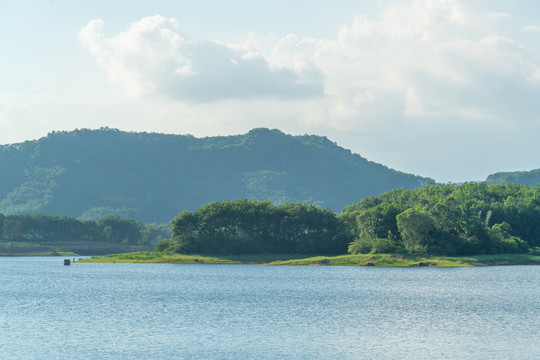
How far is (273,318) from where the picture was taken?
75.9 m

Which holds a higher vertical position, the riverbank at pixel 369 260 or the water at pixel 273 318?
the riverbank at pixel 369 260

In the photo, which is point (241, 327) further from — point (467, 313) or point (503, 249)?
point (503, 249)

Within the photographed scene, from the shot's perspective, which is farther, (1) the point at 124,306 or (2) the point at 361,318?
(1) the point at 124,306

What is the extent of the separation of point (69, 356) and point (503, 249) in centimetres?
15404

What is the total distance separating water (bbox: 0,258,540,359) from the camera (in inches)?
2237

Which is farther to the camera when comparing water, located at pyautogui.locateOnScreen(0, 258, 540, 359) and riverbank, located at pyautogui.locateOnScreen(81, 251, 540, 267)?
riverbank, located at pyautogui.locateOnScreen(81, 251, 540, 267)

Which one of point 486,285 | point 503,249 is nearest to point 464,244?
point 503,249

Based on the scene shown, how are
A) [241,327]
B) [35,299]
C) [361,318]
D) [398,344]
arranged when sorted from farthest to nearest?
[35,299]
[361,318]
[241,327]
[398,344]

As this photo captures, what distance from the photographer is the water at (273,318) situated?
186 feet

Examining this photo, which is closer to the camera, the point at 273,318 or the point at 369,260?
the point at 273,318

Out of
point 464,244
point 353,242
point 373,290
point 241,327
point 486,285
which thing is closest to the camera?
point 241,327

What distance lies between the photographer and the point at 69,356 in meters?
53.9

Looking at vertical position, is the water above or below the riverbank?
below

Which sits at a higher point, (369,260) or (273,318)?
(369,260)
